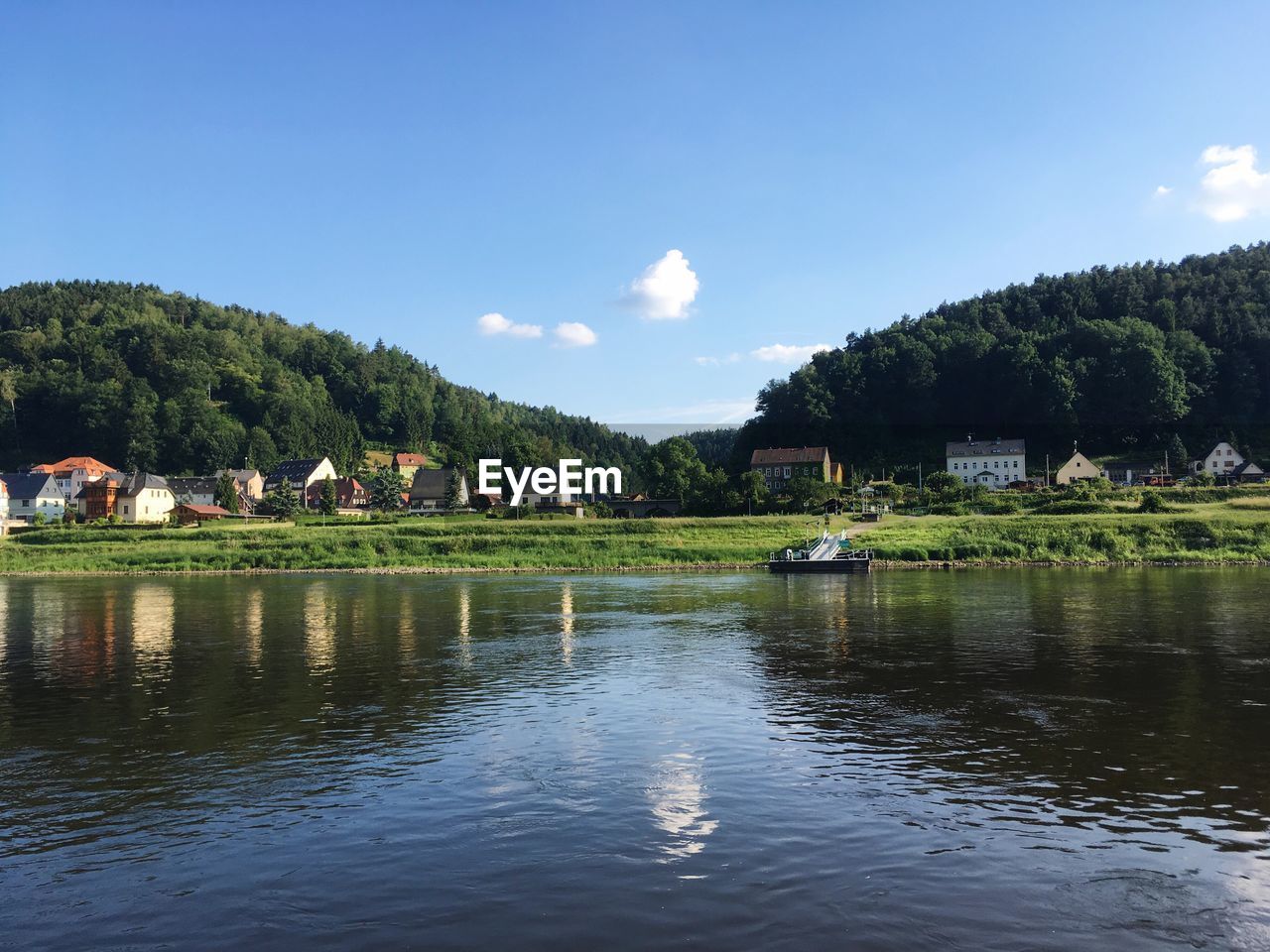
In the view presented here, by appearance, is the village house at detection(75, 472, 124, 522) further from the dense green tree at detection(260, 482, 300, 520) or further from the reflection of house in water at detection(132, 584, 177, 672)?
the reflection of house in water at detection(132, 584, 177, 672)

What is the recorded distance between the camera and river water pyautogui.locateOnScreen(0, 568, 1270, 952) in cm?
1088

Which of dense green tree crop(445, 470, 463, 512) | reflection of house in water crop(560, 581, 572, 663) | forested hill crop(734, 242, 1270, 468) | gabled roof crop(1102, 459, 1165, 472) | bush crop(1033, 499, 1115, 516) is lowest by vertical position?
reflection of house in water crop(560, 581, 572, 663)

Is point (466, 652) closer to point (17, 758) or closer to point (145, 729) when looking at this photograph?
point (145, 729)

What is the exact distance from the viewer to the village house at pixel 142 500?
126m

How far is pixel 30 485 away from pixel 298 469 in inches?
1690

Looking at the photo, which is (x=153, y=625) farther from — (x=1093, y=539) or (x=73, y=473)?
(x=73, y=473)

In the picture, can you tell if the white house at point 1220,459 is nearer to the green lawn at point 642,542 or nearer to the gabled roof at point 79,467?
the green lawn at point 642,542

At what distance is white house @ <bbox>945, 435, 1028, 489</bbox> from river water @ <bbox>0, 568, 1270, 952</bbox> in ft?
380

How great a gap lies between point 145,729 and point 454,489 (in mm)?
112162

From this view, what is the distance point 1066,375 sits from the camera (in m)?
154

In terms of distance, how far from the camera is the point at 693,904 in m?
11.1

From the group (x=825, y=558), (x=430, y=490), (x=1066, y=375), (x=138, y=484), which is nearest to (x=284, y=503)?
(x=138, y=484)

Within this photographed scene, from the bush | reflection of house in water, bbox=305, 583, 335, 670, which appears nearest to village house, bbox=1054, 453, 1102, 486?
the bush

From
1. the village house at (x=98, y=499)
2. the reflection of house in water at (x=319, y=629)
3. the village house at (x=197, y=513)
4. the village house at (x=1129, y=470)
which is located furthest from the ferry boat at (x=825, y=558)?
the village house at (x=98, y=499)
